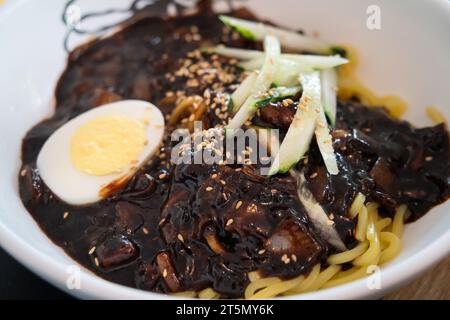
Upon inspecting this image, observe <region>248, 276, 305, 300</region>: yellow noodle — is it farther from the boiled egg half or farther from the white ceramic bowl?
the boiled egg half

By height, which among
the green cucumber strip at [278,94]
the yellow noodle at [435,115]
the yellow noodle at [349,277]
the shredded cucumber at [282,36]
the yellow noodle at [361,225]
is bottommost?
the yellow noodle at [349,277]

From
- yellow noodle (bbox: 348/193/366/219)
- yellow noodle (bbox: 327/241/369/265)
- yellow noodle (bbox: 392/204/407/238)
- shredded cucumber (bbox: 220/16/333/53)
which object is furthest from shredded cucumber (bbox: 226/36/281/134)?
yellow noodle (bbox: 392/204/407/238)

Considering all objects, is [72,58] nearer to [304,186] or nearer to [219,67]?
[219,67]

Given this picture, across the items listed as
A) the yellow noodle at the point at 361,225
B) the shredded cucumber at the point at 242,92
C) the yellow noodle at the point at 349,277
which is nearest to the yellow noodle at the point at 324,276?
the yellow noodle at the point at 349,277

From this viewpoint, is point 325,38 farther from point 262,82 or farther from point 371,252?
point 371,252

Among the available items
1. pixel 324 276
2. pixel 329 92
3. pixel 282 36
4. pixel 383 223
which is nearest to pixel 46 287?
pixel 324 276

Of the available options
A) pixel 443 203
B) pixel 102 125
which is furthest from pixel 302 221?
pixel 102 125

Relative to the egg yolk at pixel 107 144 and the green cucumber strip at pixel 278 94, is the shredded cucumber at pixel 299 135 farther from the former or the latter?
the egg yolk at pixel 107 144
